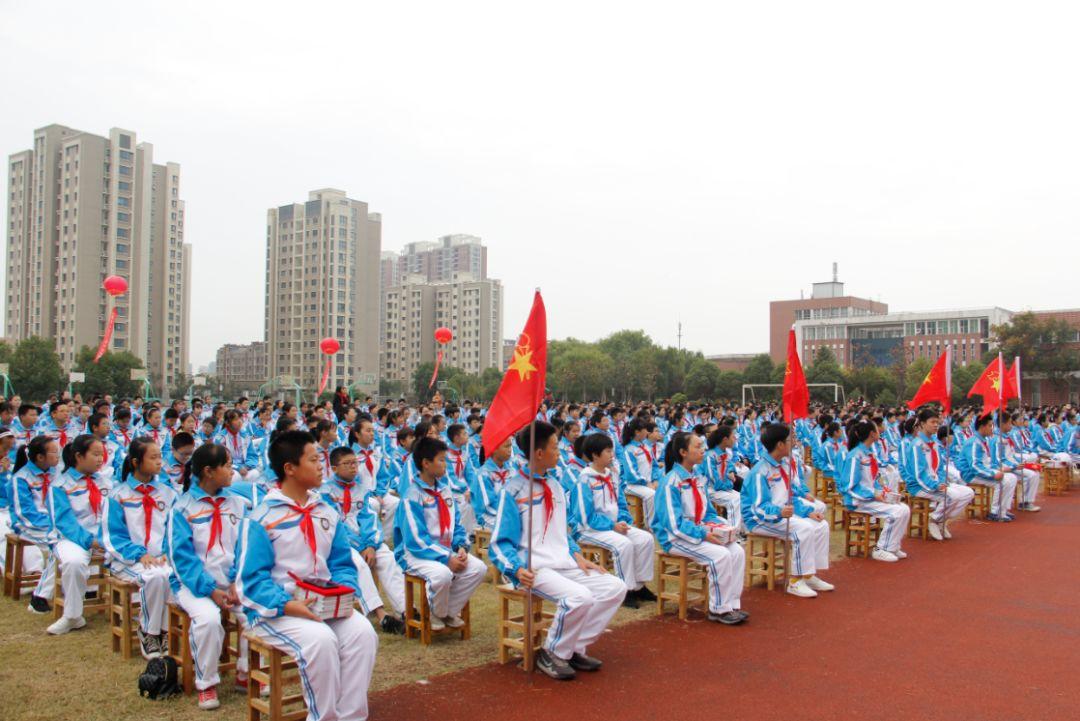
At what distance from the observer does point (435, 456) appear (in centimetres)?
616

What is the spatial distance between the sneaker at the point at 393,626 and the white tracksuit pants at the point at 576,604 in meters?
1.47

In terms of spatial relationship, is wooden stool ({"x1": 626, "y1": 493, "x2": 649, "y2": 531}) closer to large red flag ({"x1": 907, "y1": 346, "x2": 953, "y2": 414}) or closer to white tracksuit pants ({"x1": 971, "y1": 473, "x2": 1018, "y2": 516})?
large red flag ({"x1": 907, "y1": 346, "x2": 953, "y2": 414})

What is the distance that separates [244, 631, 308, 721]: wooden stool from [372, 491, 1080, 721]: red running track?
0.56 meters

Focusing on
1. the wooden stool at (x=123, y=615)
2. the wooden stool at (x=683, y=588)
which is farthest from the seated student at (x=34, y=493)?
the wooden stool at (x=683, y=588)

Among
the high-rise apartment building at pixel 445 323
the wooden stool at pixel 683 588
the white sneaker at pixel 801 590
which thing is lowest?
the white sneaker at pixel 801 590

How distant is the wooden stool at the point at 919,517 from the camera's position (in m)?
10.4

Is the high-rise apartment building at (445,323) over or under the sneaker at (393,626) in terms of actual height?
over

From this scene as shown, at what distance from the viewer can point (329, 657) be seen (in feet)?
13.4

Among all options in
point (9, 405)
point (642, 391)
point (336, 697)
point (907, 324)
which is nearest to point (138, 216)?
point (642, 391)

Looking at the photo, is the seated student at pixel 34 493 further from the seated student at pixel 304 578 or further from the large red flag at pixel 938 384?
the large red flag at pixel 938 384

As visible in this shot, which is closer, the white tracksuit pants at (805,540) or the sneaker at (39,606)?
the sneaker at (39,606)

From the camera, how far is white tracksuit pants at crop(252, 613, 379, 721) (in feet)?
13.4

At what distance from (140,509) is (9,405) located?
24.7ft

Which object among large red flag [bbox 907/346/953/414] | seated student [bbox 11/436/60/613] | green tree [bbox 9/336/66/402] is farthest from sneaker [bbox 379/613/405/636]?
green tree [bbox 9/336/66/402]
